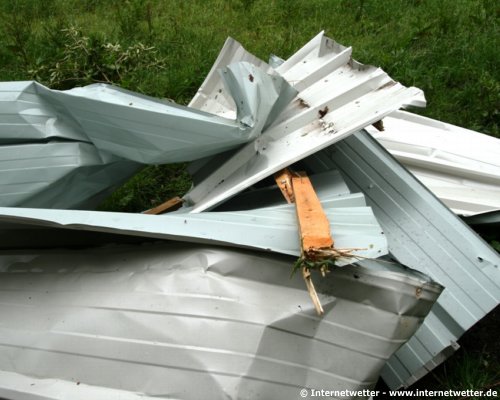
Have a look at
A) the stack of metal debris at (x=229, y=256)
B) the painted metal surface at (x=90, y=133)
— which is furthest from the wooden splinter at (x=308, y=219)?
the painted metal surface at (x=90, y=133)

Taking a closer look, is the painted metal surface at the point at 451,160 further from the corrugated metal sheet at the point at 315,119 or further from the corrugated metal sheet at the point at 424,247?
the corrugated metal sheet at the point at 315,119

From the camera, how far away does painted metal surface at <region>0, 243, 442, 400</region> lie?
1493 millimetres

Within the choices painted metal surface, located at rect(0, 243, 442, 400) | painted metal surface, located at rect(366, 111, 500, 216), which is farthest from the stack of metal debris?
painted metal surface, located at rect(366, 111, 500, 216)

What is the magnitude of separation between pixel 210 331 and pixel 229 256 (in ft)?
0.74

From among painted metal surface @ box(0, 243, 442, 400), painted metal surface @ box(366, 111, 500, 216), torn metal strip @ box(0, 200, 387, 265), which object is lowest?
painted metal surface @ box(0, 243, 442, 400)

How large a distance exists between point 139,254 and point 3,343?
0.49 meters

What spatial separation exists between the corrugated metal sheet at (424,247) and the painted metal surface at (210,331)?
39cm

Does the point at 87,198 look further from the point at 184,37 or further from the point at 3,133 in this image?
the point at 184,37

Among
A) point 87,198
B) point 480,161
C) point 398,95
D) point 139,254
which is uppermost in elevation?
point 398,95

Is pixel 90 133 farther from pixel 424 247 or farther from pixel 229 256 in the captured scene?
pixel 424 247

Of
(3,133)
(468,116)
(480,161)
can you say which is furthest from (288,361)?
(468,116)

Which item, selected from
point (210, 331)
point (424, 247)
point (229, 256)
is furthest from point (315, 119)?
point (210, 331)

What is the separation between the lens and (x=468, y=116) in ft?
11.8

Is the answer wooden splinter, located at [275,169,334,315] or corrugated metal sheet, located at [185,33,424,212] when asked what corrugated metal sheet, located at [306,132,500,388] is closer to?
corrugated metal sheet, located at [185,33,424,212]
